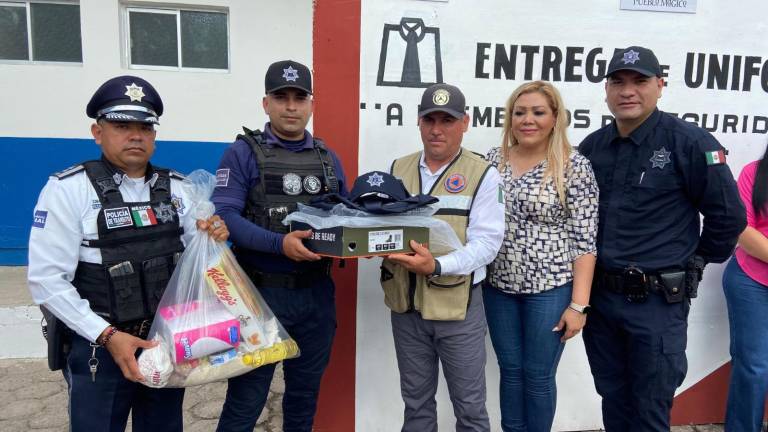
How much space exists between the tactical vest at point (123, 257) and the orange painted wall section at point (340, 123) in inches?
40.9

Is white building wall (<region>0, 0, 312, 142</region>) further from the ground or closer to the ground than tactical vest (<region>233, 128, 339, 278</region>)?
further from the ground

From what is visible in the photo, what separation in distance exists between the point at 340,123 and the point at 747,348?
2.39 m

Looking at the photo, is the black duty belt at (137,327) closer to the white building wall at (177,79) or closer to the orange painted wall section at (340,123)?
the orange painted wall section at (340,123)

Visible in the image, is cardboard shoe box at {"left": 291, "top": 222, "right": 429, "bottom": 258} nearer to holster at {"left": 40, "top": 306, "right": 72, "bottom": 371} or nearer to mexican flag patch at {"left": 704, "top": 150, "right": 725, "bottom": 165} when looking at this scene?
holster at {"left": 40, "top": 306, "right": 72, "bottom": 371}

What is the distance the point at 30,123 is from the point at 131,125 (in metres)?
4.92

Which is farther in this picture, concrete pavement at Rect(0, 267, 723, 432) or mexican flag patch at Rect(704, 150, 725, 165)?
concrete pavement at Rect(0, 267, 723, 432)

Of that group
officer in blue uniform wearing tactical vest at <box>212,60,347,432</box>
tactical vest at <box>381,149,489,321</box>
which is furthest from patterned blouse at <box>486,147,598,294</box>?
officer in blue uniform wearing tactical vest at <box>212,60,347,432</box>

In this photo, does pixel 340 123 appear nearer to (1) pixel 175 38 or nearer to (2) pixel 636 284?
(2) pixel 636 284

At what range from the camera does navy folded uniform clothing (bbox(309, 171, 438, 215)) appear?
A: 5.49 feet

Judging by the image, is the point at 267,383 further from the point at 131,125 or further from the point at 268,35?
the point at 268,35

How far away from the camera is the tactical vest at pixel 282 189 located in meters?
1.88

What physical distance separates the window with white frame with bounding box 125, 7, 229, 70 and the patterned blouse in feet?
15.5

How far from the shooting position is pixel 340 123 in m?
2.46

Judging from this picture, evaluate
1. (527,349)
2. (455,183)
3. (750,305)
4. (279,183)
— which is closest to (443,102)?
(455,183)
